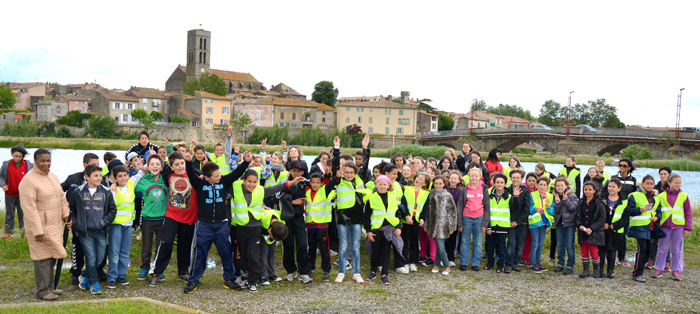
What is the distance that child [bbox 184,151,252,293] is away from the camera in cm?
676

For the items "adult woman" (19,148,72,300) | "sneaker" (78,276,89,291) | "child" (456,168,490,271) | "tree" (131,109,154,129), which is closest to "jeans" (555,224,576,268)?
"child" (456,168,490,271)

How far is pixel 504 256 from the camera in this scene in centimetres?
878

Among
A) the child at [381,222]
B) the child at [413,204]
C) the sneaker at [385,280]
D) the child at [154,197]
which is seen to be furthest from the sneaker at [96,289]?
the child at [413,204]

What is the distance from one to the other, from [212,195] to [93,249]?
5.56 ft

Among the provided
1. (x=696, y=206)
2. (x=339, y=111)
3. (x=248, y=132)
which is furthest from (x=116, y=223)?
(x=339, y=111)

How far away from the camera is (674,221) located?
27.9 ft

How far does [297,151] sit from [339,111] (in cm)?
7479

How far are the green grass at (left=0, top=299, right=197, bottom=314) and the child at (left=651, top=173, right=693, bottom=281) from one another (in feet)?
25.3

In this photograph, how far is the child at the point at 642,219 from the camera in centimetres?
838

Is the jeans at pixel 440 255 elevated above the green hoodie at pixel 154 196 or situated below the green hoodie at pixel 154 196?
below

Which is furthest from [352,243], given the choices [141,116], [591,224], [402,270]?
[141,116]

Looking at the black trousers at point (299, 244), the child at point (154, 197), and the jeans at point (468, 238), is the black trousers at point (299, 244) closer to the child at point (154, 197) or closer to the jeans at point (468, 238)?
the child at point (154, 197)

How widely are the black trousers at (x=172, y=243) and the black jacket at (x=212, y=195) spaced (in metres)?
0.46

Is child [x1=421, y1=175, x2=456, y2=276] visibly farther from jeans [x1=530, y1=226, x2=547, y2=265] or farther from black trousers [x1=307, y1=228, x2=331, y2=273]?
black trousers [x1=307, y1=228, x2=331, y2=273]
